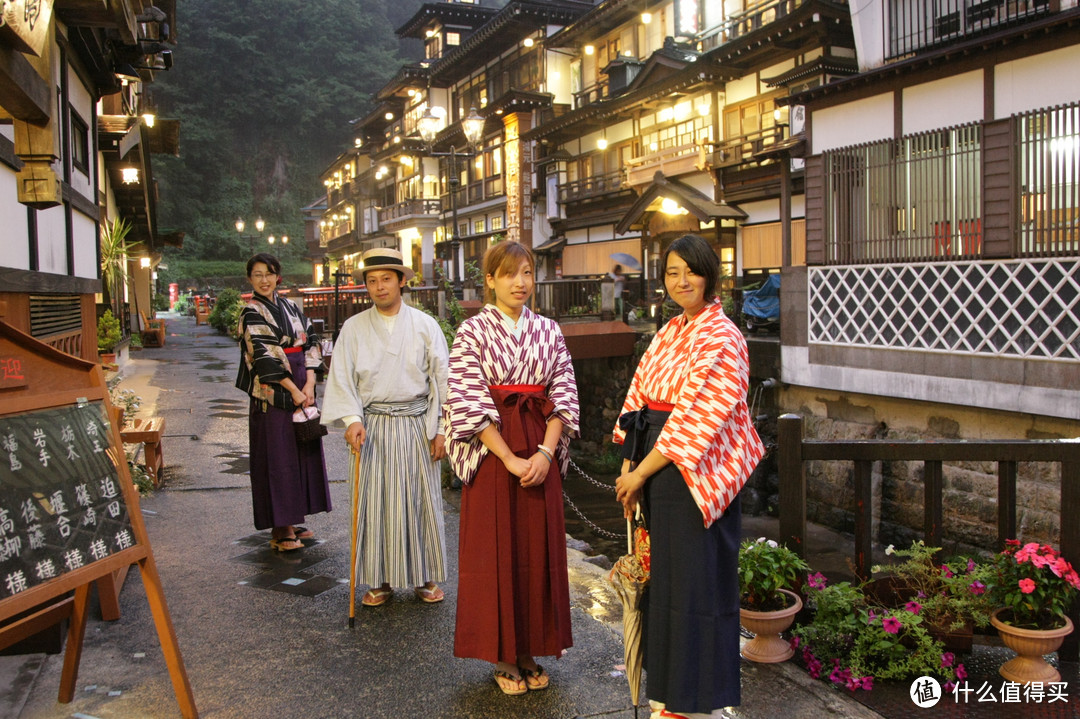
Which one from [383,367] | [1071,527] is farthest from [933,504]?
[383,367]

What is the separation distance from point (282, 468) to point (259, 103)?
70.7 m

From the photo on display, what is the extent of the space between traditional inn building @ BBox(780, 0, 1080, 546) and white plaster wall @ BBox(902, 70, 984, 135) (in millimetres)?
22

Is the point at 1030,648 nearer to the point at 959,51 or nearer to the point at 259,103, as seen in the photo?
the point at 959,51

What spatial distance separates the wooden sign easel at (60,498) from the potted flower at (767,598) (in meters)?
2.68

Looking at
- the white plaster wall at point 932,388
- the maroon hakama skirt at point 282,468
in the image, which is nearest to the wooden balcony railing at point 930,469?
the maroon hakama skirt at point 282,468

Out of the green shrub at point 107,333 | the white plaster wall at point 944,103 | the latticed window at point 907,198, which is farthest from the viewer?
the green shrub at point 107,333

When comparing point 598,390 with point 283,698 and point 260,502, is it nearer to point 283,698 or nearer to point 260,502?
point 260,502

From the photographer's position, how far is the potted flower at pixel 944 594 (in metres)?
3.96

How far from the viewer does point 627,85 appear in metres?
25.8

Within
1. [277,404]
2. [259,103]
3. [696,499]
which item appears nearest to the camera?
[696,499]

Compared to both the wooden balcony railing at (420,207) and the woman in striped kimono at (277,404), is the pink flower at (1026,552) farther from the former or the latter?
the wooden balcony railing at (420,207)

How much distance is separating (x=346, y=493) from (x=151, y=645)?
386 cm

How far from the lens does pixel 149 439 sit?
7.91 meters

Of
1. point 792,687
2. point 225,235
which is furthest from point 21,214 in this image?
point 225,235
